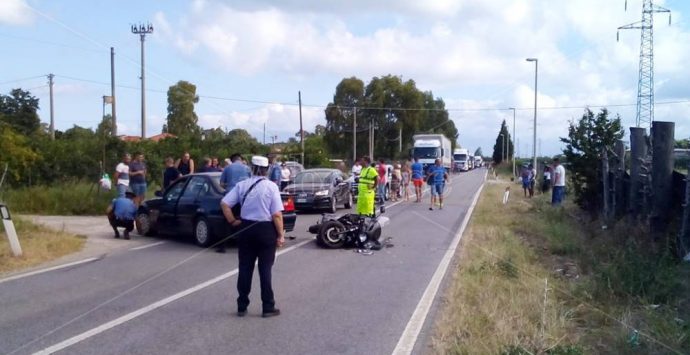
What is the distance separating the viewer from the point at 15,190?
23.1 meters

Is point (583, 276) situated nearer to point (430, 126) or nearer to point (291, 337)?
→ point (291, 337)

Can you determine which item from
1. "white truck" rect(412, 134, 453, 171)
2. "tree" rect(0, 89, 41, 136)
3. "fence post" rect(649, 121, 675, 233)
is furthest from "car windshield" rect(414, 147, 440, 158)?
"fence post" rect(649, 121, 675, 233)

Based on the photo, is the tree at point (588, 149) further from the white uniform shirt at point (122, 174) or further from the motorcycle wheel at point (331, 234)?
the white uniform shirt at point (122, 174)

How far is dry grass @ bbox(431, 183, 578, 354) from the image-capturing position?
6906 millimetres

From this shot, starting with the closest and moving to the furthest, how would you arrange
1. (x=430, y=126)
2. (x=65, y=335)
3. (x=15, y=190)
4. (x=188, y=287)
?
(x=65, y=335), (x=188, y=287), (x=15, y=190), (x=430, y=126)

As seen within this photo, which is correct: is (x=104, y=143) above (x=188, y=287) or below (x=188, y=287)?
above

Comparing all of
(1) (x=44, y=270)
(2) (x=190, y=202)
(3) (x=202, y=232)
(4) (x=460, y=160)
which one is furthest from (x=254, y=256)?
(4) (x=460, y=160)

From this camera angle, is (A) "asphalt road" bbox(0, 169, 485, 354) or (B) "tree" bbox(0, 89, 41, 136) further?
(B) "tree" bbox(0, 89, 41, 136)

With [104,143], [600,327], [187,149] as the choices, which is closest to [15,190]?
[104,143]

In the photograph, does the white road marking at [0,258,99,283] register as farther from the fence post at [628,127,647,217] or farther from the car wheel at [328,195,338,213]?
the car wheel at [328,195,338,213]

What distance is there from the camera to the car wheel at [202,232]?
551 inches

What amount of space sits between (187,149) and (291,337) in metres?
24.5

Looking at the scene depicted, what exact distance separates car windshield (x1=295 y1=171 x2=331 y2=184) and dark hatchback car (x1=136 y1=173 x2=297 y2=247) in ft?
26.4

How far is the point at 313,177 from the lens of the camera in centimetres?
2381
